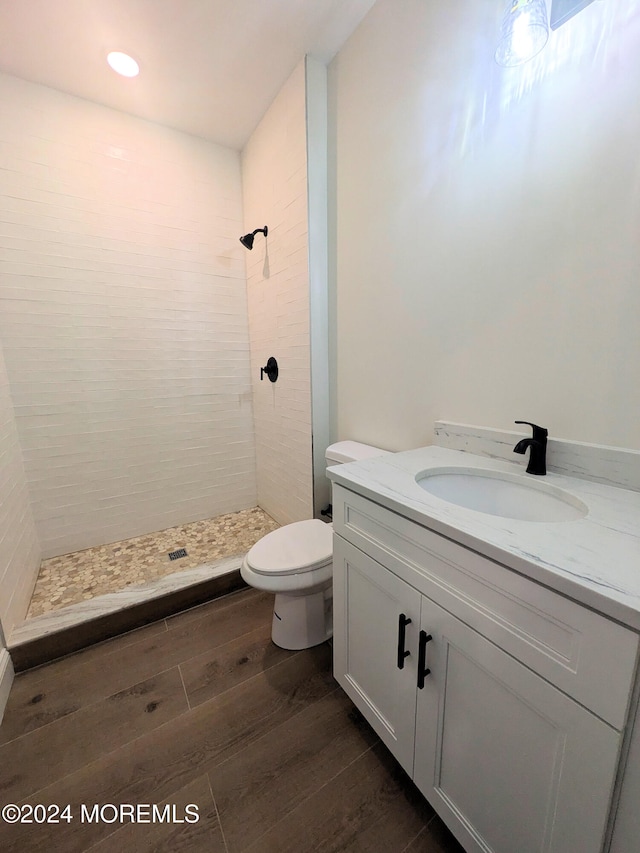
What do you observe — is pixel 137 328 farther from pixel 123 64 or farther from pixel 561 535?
pixel 561 535

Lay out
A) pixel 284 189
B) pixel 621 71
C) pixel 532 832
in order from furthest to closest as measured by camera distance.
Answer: pixel 284 189 < pixel 621 71 < pixel 532 832

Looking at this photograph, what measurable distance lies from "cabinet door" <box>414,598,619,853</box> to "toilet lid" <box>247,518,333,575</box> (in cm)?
59

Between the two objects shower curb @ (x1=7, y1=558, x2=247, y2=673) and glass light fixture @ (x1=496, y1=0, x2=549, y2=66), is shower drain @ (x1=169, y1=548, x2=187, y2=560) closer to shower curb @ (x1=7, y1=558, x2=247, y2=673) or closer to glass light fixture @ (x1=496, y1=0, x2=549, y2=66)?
shower curb @ (x1=7, y1=558, x2=247, y2=673)

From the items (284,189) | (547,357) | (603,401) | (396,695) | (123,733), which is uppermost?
(284,189)

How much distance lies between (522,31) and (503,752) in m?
1.73

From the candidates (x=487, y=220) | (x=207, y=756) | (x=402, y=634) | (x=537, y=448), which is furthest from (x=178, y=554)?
(x=487, y=220)

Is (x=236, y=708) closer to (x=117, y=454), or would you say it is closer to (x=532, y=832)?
(x=532, y=832)

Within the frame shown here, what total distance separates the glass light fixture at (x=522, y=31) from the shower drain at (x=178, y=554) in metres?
2.50

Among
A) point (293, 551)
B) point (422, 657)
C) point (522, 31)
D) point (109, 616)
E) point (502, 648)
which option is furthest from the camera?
point (109, 616)

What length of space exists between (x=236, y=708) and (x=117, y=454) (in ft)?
5.31

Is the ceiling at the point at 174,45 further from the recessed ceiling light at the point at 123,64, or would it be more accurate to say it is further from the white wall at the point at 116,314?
the white wall at the point at 116,314

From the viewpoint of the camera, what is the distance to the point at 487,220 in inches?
41.0

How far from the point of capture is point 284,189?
1.77 m

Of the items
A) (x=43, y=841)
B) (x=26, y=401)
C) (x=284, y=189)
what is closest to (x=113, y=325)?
(x=26, y=401)
